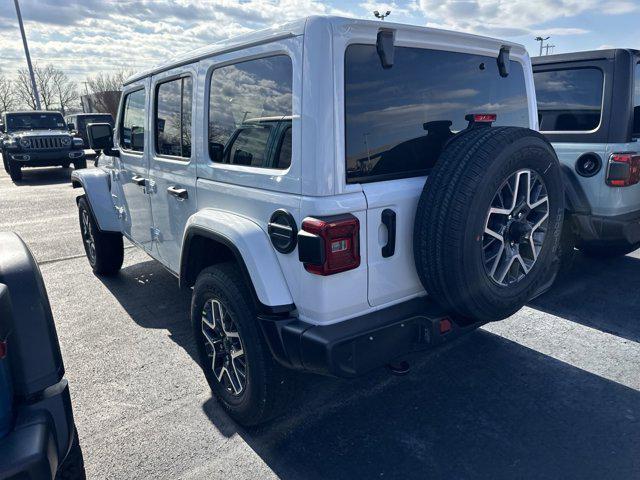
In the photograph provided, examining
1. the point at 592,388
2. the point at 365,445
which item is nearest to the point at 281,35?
the point at 365,445

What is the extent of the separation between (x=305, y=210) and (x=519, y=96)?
1.85 metres

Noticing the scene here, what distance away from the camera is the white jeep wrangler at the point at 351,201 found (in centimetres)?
208

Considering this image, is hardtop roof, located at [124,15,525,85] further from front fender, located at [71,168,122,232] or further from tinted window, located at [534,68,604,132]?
front fender, located at [71,168,122,232]

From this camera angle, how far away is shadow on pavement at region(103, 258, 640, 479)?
2340mm

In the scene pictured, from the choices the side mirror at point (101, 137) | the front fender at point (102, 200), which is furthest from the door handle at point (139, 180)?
the front fender at point (102, 200)

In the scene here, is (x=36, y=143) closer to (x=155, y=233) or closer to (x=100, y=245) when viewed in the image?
(x=100, y=245)

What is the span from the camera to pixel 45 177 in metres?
14.6

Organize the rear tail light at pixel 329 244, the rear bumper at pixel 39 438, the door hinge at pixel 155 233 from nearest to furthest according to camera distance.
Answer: the rear bumper at pixel 39 438, the rear tail light at pixel 329 244, the door hinge at pixel 155 233

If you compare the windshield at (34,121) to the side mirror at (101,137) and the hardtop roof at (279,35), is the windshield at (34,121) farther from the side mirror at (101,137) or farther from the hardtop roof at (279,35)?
the hardtop roof at (279,35)

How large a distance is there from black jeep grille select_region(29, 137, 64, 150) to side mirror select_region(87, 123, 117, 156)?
1123 centimetres

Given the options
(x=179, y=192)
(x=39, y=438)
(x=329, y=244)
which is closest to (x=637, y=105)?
(x=329, y=244)

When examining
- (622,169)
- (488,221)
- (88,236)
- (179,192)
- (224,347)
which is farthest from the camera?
(88,236)

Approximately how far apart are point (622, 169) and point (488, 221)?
7.73 feet

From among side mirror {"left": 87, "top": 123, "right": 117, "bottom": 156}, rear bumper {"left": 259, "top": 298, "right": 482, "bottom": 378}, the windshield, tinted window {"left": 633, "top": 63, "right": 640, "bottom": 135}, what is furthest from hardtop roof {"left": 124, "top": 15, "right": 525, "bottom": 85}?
the windshield
